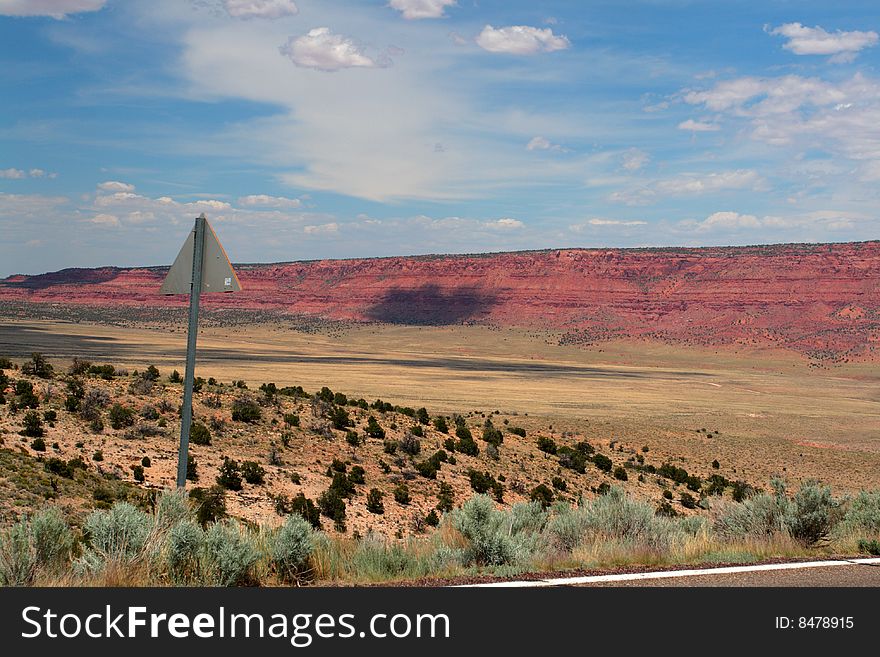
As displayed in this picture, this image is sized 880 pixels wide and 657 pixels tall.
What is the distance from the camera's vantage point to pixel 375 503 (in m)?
19.2

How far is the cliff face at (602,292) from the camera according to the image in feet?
398

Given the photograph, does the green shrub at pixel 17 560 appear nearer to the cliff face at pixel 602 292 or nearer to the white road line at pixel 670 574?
the white road line at pixel 670 574

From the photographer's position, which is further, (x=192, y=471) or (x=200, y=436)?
(x=200, y=436)

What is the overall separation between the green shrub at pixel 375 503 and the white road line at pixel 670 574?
477 inches

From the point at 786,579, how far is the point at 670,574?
1035 millimetres

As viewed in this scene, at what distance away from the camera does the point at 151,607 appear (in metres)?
5.33

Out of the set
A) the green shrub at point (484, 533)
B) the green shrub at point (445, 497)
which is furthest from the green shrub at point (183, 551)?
the green shrub at point (445, 497)

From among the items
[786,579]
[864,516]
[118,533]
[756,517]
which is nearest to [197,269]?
[118,533]

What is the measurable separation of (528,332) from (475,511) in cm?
13029

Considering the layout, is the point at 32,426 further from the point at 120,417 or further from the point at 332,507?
the point at 332,507

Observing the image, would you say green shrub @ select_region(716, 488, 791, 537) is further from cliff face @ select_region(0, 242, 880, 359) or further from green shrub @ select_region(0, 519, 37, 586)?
cliff face @ select_region(0, 242, 880, 359)

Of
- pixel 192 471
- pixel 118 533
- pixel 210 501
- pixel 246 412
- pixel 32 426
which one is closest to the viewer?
pixel 118 533

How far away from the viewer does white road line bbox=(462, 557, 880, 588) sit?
6812 mm

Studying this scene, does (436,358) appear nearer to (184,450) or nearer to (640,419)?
(640,419)
